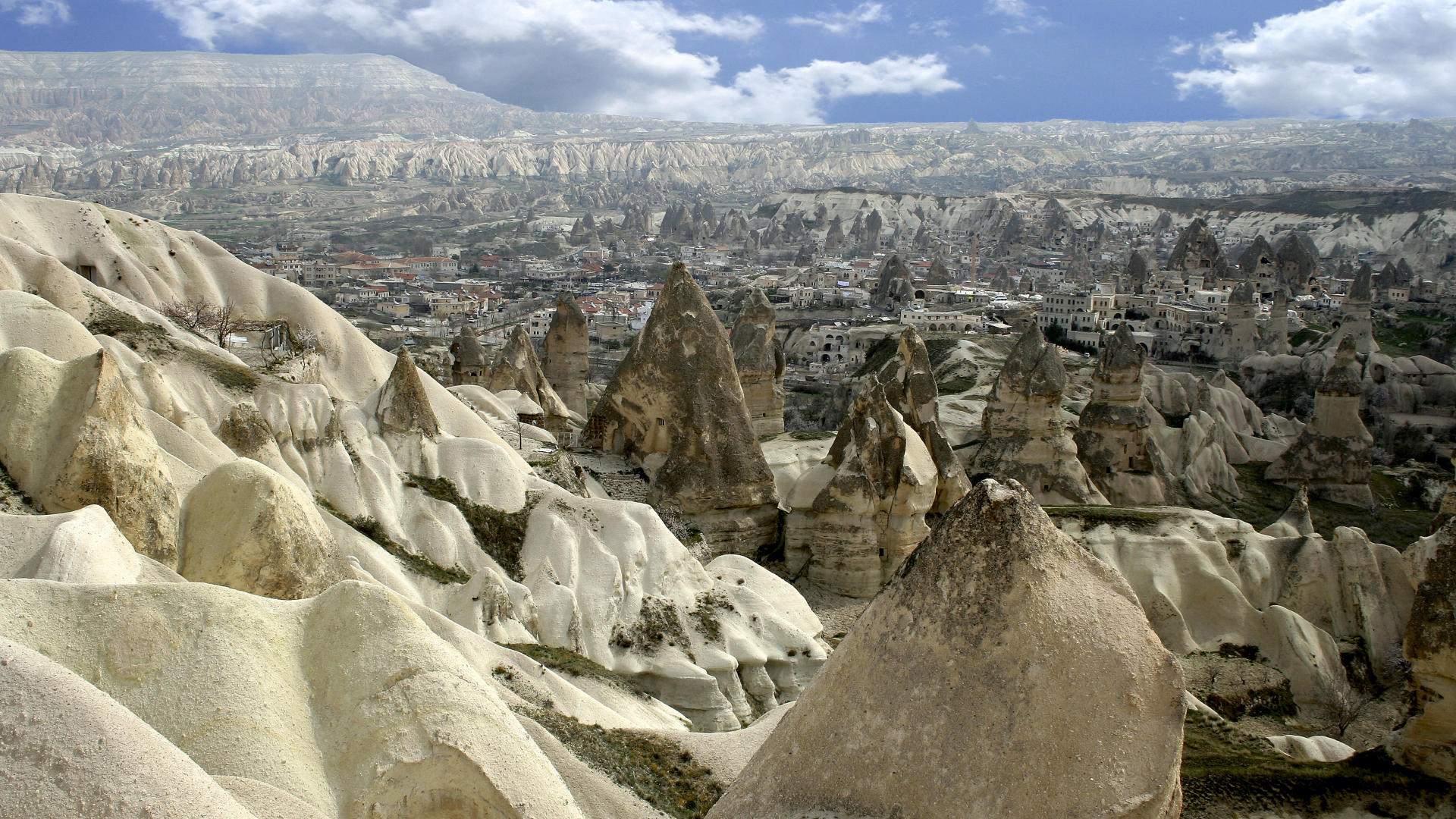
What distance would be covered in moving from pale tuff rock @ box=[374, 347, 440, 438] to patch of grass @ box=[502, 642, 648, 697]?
4130 millimetres

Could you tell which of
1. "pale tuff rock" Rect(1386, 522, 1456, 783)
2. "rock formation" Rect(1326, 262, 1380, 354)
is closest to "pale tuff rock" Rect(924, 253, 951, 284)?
"rock formation" Rect(1326, 262, 1380, 354)

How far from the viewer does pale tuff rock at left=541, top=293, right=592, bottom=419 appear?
98.4 ft

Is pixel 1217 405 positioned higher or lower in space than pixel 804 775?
lower

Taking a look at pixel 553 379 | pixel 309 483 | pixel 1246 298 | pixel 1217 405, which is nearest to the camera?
pixel 309 483

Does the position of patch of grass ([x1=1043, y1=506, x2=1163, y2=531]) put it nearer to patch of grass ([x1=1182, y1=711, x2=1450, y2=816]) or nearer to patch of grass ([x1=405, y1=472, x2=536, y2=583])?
patch of grass ([x1=1182, y1=711, x2=1450, y2=816])

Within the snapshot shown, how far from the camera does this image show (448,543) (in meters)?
14.3

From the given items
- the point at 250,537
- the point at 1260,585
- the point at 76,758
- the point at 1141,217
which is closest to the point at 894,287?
the point at 1260,585

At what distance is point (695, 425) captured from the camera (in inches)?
745

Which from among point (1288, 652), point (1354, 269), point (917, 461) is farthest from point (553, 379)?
point (1354, 269)

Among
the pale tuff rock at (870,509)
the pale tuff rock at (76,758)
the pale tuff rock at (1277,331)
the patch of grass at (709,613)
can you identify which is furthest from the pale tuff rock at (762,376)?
the pale tuff rock at (1277,331)

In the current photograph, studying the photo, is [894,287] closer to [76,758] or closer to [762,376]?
[762,376]

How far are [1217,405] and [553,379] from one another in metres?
22.8

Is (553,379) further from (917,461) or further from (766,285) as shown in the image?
(766,285)

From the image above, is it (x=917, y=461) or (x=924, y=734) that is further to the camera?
(x=917, y=461)
